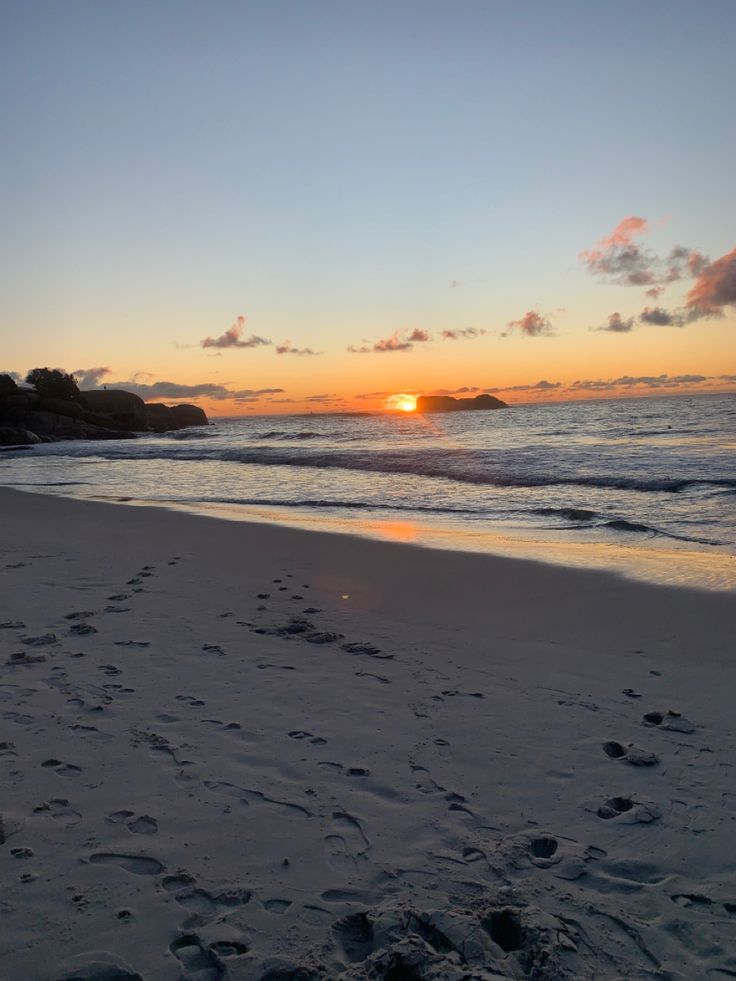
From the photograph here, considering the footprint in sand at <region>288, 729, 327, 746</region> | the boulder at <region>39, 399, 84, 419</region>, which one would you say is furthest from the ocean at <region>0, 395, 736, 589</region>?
the boulder at <region>39, 399, 84, 419</region>

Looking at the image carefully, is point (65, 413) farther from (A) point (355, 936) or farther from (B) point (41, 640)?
(A) point (355, 936)

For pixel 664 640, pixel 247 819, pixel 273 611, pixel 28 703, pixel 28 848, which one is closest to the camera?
pixel 28 848

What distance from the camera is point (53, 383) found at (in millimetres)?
64438

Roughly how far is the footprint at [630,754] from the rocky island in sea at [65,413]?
5078cm

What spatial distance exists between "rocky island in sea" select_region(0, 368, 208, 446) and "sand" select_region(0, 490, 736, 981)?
48783mm

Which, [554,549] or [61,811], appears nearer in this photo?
[61,811]

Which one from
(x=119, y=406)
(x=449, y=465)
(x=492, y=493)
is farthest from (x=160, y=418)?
(x=492, y=493)

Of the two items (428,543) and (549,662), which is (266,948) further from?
(428,543)

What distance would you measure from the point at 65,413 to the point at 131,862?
6334cm

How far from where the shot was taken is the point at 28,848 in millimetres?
2695

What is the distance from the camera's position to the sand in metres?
2.32

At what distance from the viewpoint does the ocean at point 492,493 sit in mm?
10109

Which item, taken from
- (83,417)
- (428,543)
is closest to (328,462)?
(428,543)

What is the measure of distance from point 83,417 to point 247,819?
6398cm
